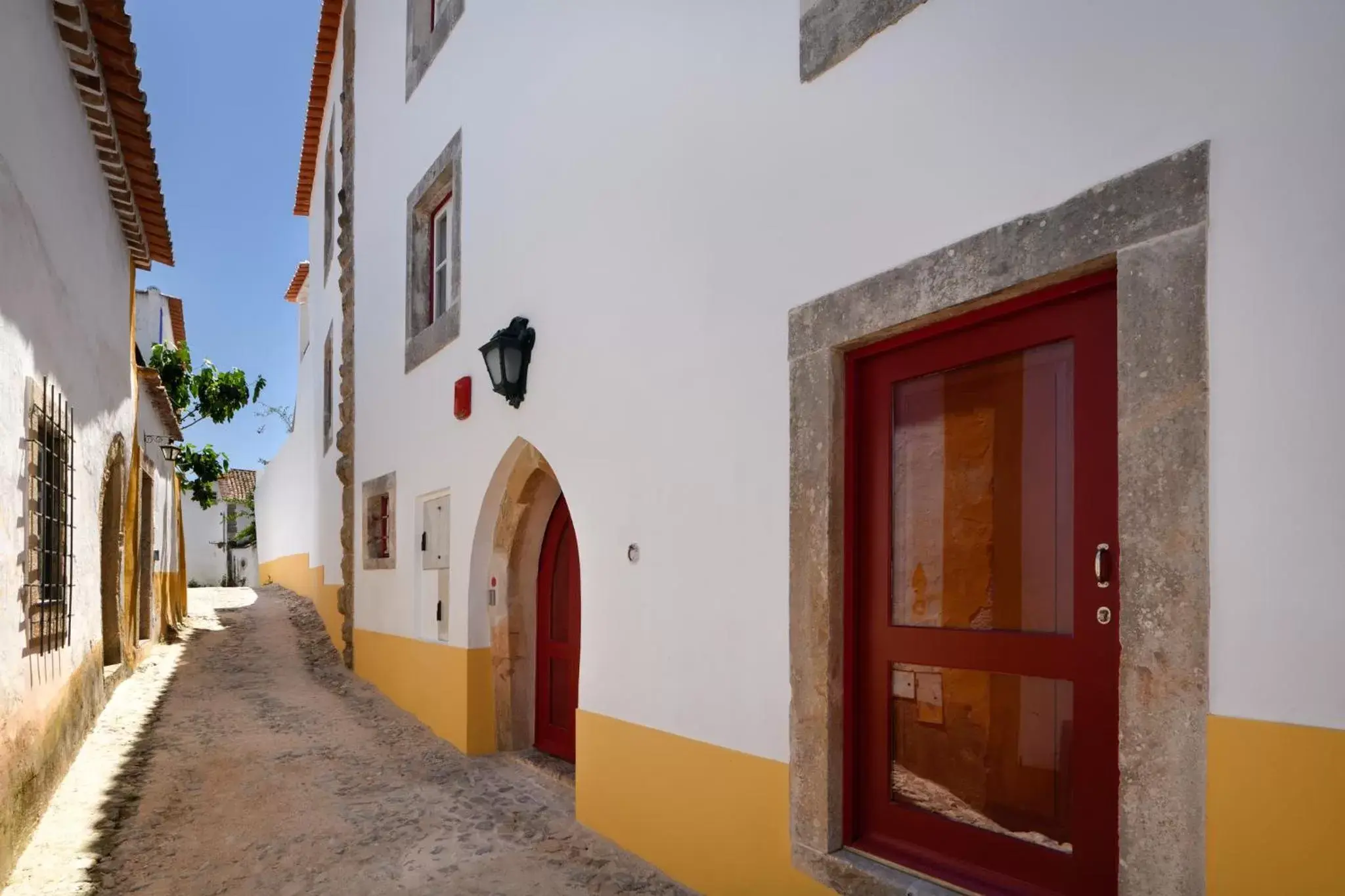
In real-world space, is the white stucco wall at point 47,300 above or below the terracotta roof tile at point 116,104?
below

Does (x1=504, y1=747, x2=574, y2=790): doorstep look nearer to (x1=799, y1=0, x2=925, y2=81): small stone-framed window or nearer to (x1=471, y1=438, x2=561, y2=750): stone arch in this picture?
(x1=471, y1=438, x2=561, y2=750): stone arch

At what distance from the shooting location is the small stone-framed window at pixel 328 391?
1213 centimetres

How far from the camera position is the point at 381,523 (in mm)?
→ 8367

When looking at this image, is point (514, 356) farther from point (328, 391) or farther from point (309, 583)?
point (309, 583)

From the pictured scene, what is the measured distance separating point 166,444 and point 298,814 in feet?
29.1

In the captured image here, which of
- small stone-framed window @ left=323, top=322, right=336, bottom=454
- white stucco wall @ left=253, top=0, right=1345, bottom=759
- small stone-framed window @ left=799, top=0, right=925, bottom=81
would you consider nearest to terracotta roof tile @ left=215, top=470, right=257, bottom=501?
small stone-framed window @ left=323, top=322, right=336, bottom=454

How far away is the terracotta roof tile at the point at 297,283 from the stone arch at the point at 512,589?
12274mm

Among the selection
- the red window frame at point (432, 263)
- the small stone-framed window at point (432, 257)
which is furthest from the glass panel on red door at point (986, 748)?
the red window frame at point (432, 263)

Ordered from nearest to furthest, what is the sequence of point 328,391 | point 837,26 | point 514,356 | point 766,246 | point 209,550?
point 837,26 < point 766,246 < point 514,356 < point 328,391 < point 209,550

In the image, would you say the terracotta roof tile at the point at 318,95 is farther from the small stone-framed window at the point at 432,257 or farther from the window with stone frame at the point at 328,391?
the small stone-framed window at the point at 432,257

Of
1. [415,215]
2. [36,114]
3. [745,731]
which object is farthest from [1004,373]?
[415,215]

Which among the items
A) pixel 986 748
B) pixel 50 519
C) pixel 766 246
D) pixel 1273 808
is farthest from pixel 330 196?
pixel 1273 808

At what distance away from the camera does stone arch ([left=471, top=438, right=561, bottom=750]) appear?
19.0 ft

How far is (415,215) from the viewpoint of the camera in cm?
723
